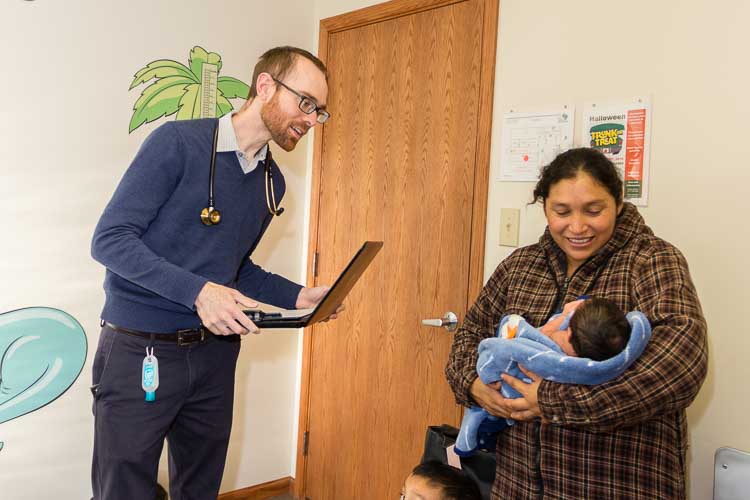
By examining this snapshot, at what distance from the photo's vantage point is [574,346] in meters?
1.24

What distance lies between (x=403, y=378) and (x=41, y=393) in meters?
1.28

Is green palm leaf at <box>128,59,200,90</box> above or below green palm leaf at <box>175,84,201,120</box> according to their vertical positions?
above

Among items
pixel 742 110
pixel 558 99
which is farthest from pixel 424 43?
pixel 742 110

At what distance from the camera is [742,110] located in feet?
4.99

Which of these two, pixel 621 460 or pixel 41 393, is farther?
pixel 41 393

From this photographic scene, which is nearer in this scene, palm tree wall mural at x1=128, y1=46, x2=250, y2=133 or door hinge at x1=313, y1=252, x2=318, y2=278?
palm tree wall mural at x1=128, y1=46, x2=250, y2=133

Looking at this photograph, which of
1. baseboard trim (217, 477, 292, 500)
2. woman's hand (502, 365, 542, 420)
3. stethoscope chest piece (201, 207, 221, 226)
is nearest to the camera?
woman's hand (502, 365, 542, 420)

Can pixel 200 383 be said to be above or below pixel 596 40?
below

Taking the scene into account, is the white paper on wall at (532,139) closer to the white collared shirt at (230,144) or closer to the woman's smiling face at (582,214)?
→ the woman's smiling face at (582,214)

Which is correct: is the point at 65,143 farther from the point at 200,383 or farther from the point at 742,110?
the point at 742,110

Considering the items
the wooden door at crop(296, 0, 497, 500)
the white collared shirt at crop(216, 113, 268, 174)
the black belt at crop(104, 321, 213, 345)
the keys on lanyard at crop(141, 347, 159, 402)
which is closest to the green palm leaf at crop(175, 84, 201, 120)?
the wooden door at crop(296, 0, 497, 500)

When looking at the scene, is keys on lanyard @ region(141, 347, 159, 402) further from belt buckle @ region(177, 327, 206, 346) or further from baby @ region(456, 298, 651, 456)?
baby @ region(456, 298, 651, 456)

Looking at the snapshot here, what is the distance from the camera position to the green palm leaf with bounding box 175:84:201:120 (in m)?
2.39

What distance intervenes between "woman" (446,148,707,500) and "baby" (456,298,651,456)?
3cm
